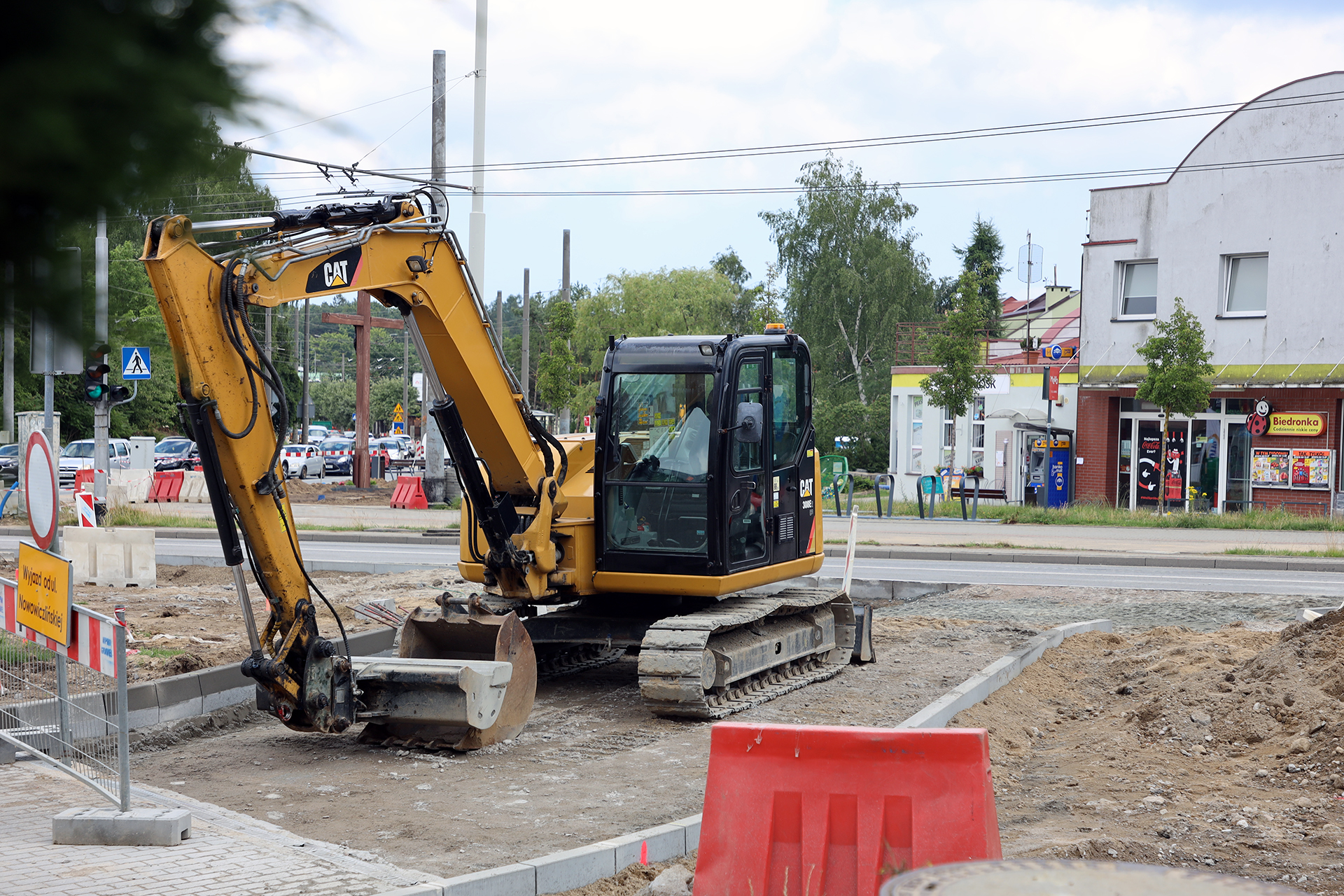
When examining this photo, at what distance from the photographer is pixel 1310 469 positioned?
2912 centimetres

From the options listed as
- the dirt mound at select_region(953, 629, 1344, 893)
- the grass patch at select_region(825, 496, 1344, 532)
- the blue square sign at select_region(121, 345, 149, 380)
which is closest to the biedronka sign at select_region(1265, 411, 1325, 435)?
the grass patch at select_region(825, 496, 1344, 532)

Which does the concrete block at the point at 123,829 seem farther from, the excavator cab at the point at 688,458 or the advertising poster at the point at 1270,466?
the advertising poster at the point at 1270,466

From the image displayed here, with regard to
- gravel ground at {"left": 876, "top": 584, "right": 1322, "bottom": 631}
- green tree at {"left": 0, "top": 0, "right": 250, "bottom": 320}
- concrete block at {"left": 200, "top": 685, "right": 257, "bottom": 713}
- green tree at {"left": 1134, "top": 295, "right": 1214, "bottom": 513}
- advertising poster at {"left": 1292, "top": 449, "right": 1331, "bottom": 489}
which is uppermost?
green tree at {"left": 1134, "top": 295, "right": 1214, "bottom": 513}

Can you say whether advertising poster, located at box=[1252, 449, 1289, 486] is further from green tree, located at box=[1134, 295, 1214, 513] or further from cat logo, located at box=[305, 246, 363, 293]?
cat logo, located at box=[305, 246, 363, 293]

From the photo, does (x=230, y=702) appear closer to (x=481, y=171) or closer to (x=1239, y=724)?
(x=1239, y=724)

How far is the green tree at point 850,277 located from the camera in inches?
2100

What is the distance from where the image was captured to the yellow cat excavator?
7262 millimetres

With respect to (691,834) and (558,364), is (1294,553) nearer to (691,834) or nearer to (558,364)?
(691,834)

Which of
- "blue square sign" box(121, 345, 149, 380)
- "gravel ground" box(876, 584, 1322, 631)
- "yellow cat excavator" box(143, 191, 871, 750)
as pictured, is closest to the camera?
"blue square sign" box(121, 345, 149, 380)

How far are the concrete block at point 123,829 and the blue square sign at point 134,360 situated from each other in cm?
315

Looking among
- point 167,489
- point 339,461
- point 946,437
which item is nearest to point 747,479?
point 167,489

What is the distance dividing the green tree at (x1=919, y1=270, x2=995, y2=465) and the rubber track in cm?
2088

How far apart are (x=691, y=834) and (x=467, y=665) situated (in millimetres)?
2510

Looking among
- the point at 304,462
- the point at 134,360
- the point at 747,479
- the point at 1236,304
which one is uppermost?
the point at 1236,304
